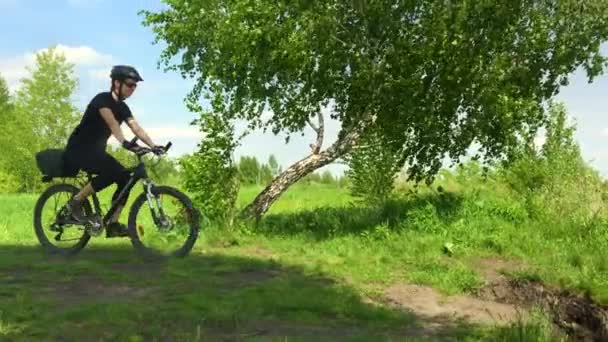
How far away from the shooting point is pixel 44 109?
132 feet

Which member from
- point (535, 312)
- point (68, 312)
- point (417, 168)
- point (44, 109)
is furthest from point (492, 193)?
point (44, 109)

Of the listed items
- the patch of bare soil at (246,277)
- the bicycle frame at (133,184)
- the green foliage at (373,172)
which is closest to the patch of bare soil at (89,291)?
the bicycle frame at (133,184)

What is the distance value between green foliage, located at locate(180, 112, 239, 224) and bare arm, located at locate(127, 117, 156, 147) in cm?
481

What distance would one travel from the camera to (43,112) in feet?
131

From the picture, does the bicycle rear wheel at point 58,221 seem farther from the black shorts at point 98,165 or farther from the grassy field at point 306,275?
the black shorts at point 98,165

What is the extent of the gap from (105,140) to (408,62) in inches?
240

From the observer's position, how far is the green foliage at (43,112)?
40000 millimetres

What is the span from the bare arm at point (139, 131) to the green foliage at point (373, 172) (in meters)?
7.66

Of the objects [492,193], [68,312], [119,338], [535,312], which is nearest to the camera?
[119,338]

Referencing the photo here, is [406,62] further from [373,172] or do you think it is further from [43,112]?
[43,112]

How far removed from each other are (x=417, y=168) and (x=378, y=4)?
365 cm

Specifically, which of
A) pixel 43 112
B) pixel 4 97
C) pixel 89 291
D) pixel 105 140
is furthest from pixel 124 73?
pixel 4 97

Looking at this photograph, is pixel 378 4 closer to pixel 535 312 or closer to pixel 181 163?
pixel 181 163

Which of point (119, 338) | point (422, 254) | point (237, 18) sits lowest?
point (119, 338)
